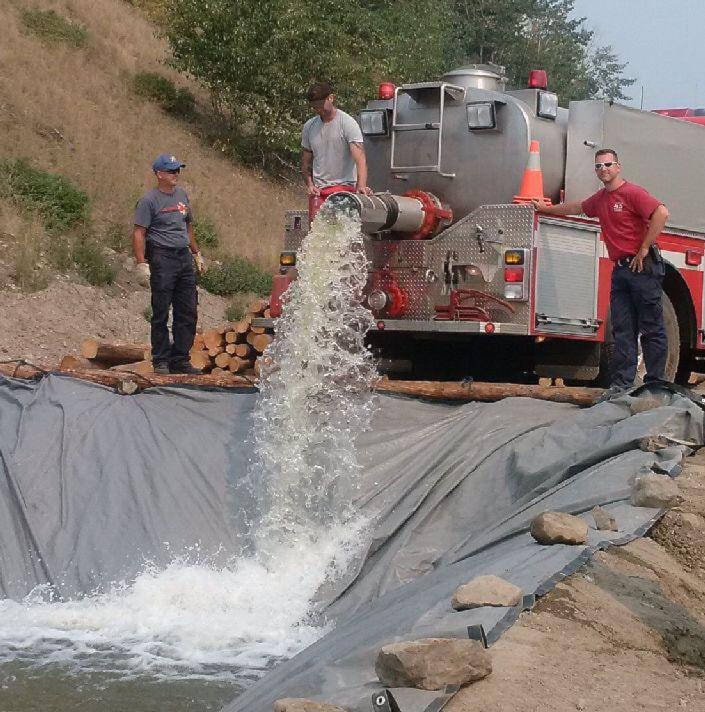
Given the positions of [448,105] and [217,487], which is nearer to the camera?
[217,487]

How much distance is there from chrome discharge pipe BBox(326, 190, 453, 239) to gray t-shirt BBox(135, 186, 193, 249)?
1.63 metres

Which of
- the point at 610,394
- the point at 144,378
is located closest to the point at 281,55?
the point at 144,378

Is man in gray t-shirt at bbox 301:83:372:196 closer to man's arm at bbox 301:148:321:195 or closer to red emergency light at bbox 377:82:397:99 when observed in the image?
man's arm at bbox 301:148:321:195

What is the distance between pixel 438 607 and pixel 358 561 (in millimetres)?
3032

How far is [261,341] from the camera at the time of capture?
36.0ft

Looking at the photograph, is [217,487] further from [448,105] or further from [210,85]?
[210,85]

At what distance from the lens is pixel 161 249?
33.6 feet

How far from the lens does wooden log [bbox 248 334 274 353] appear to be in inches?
430

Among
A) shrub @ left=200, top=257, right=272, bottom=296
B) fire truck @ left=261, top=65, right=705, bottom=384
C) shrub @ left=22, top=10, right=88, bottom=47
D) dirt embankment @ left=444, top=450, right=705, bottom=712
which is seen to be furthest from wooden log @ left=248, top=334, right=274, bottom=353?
shrub @ left=22, top=10, right=88, bottom=47

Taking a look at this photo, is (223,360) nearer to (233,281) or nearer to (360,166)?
(360,166)

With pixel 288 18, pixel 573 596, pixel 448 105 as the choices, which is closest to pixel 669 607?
pixel 573 596

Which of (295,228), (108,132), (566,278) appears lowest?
(566,278)

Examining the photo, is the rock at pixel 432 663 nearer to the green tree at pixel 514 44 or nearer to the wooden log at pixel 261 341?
the wooden log at pixel 261 341

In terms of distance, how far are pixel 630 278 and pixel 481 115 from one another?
1.98m
